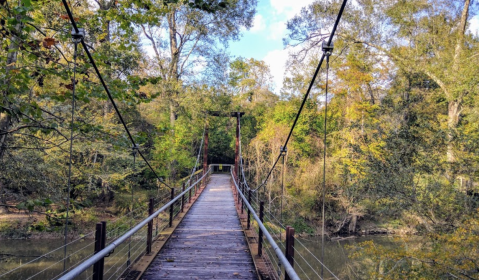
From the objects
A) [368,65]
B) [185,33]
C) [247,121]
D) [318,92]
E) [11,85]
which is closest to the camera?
[11,85]

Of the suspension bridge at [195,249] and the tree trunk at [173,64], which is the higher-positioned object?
the tree trunk at [173,64]

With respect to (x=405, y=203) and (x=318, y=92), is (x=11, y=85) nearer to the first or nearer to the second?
(x=405, y=203)

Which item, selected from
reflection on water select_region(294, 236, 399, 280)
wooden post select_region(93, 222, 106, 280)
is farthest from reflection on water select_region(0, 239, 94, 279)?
wooden post select_region(93, 222, 106, 280)

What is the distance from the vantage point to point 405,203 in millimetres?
7910

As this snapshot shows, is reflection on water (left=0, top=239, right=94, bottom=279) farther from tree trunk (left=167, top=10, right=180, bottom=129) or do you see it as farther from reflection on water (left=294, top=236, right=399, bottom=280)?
reflection on water (left=294, top=236, right=399, bottom=280)

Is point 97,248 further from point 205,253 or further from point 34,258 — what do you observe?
point 34,258

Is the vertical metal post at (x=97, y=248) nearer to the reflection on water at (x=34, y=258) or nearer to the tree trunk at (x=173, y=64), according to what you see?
the reflection on water at (x=34, y=258)

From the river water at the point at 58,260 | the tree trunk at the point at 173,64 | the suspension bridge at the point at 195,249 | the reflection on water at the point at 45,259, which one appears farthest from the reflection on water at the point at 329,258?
the tree trunk at the point at 173,64

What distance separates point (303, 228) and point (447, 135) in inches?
422

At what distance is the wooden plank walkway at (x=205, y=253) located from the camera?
331 centimetres

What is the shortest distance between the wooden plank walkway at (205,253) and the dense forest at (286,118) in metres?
1.23

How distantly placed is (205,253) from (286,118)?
58.4ft

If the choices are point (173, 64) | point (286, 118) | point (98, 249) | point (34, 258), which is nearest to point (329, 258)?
point (286, 118)

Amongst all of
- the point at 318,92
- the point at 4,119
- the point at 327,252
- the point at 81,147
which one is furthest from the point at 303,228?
the point at 4,119
